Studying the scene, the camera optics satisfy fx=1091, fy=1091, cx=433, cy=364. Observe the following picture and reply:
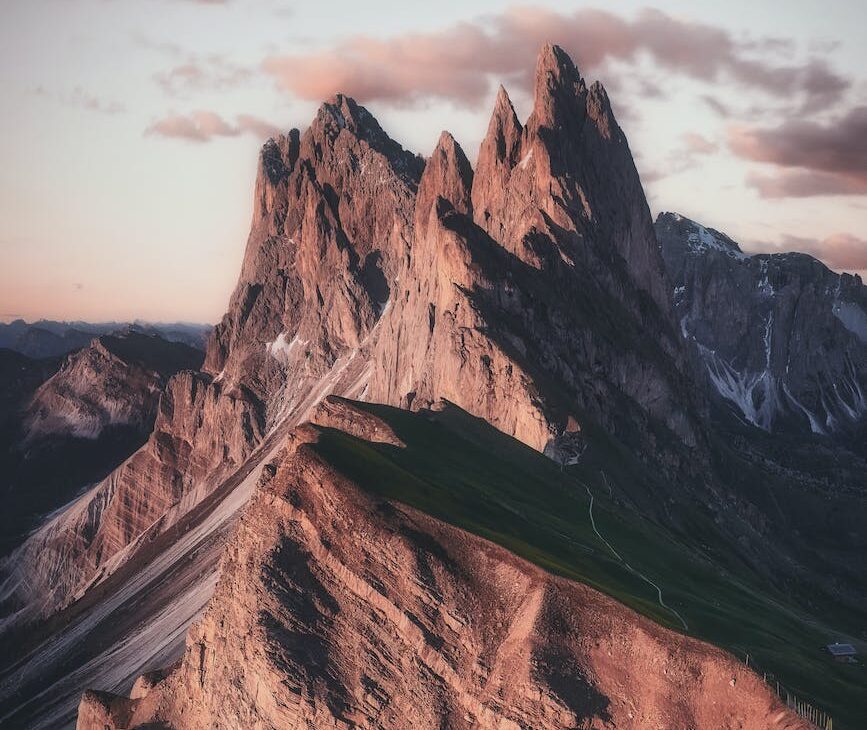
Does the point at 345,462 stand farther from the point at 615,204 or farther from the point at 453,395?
the point at 615,204

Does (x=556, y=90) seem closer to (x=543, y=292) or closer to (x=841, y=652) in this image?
(x=543, y=292)

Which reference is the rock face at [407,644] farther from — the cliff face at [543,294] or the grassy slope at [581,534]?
the cliff face at [543,294]

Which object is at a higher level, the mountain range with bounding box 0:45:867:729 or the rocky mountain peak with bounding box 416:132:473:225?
the rocky mountain peak with bounding box 416:132:473:225

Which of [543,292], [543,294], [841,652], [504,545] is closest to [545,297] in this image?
[543,294]

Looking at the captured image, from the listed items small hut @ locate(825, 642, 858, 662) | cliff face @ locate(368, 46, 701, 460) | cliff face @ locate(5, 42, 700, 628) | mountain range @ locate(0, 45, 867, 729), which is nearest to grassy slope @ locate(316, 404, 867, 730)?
mountain range @ locate(0, 45, 867, 729)

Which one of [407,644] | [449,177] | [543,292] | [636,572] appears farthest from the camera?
[449,177]

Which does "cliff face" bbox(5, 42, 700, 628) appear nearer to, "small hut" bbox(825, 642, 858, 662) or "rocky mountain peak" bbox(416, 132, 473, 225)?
"rocky mountain peak" bbox(416, 132, 473, 225)

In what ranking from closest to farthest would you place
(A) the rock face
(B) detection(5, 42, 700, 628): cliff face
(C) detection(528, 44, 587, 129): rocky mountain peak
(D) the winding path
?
(A) the rock face → (D) the winding path → (B) detection(5, 42, 700, 628): cliff face → (C) detection(528, 44, 587, 129): rocky mountain peak

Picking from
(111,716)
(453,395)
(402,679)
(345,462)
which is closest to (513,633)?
(402,679)
